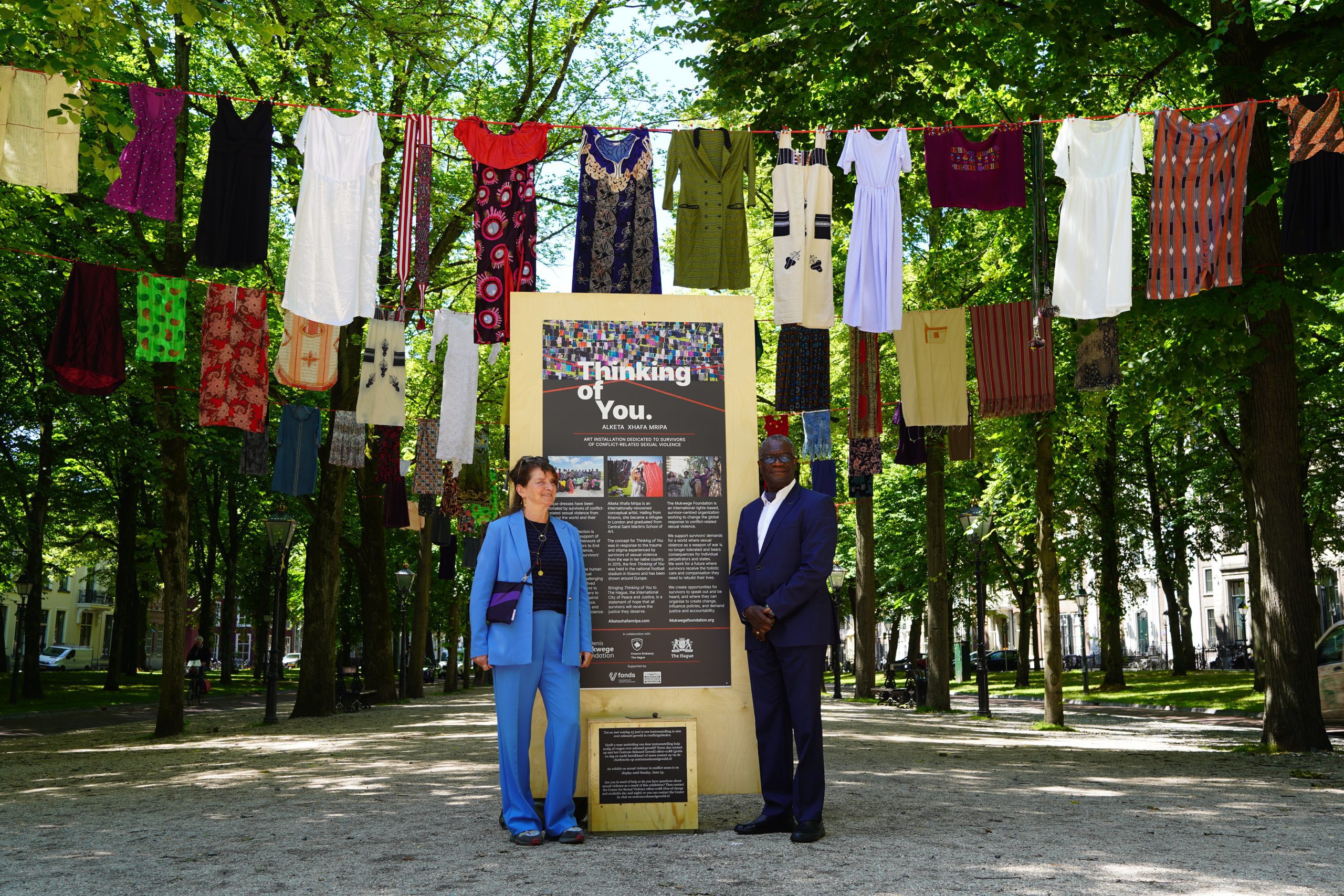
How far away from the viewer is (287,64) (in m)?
18.0

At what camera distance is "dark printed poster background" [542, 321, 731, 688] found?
7316 mm

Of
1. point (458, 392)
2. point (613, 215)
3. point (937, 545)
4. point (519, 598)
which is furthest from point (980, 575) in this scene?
point (519, 598)

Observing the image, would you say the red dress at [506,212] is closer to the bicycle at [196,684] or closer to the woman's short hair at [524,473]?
the woman's short hair at [524,473]

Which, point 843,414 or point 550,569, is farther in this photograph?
point 843,414

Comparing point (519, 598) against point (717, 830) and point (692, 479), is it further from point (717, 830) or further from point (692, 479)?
point (717, 830)

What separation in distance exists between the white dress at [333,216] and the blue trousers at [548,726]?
17.4ft

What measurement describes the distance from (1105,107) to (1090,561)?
21.0m

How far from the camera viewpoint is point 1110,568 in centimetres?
3119

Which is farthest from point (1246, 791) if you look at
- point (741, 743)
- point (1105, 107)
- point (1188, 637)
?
point (1188, 637)

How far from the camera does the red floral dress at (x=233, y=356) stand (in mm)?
15391

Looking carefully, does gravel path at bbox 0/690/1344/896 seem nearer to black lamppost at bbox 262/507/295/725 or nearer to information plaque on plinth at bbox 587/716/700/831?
information plaque on plinth at bbox 587/716/700/831

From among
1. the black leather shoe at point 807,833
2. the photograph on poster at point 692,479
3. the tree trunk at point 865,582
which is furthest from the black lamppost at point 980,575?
the black leather shoe at point 807,833

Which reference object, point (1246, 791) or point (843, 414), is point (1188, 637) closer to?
point (843, 414)

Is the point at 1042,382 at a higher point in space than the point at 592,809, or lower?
higher
